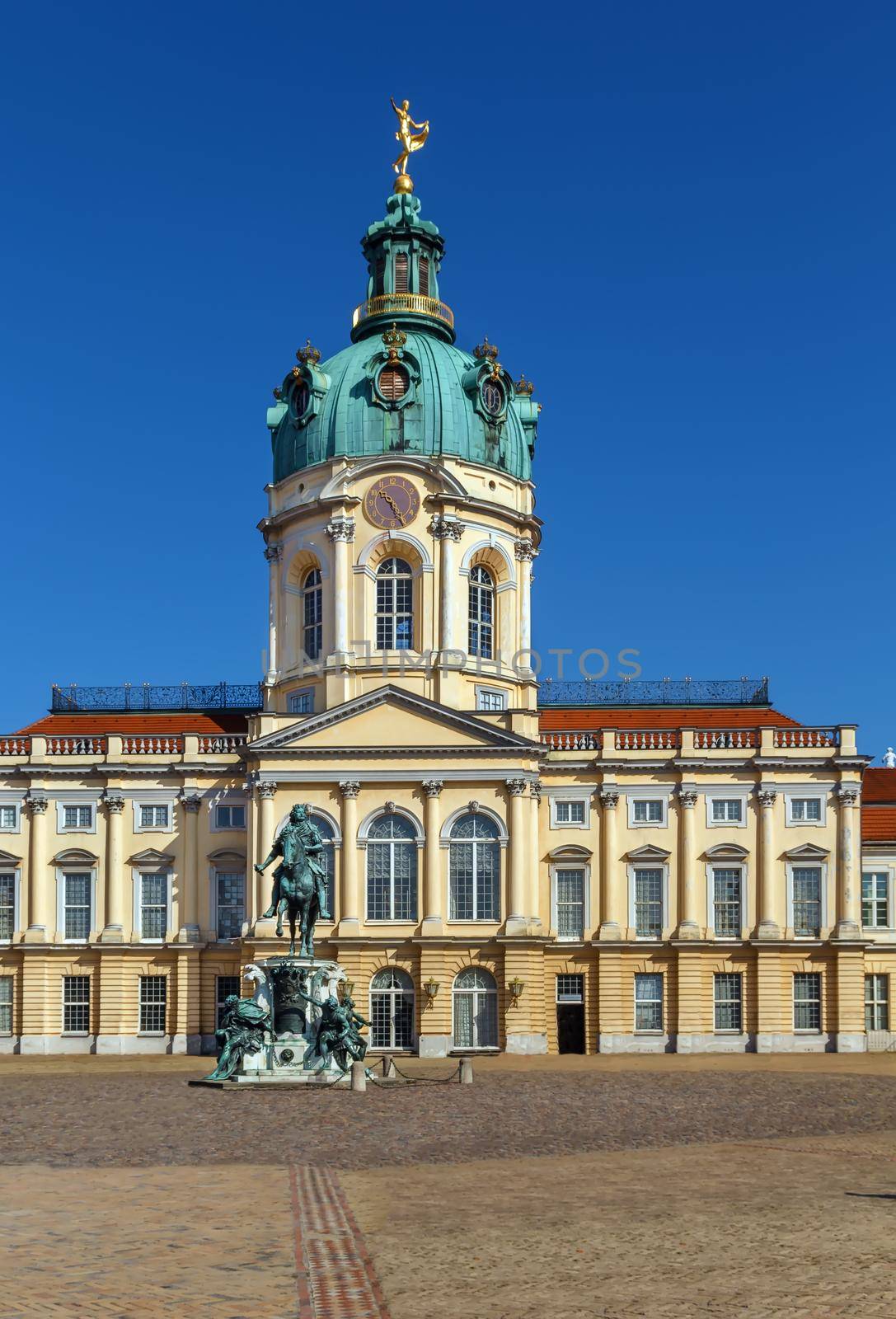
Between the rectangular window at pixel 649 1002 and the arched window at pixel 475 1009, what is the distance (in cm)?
635

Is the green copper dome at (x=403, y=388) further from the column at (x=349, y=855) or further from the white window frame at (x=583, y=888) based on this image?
the white window frame at (x=583, y=888)

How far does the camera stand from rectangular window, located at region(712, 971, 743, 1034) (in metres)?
63.6

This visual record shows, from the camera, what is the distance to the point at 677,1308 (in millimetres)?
15477

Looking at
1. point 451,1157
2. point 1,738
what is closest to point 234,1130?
point 451,1157

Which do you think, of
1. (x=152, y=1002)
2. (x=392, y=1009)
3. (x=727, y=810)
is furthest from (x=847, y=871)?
(x=152, y=1002)

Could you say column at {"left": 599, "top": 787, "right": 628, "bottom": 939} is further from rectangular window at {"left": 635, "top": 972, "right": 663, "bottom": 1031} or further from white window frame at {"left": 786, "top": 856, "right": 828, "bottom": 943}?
white window frame at {"left": 786, "top": 856, "right": 828, "bottom": 943}

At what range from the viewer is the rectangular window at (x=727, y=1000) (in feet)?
209

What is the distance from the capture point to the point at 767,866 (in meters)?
63.7

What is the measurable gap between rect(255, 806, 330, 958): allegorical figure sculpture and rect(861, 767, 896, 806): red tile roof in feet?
100

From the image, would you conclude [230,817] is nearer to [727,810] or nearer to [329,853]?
[329,853]

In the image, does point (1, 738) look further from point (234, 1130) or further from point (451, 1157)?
point (451, 1157)

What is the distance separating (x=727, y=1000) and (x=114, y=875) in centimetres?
2478

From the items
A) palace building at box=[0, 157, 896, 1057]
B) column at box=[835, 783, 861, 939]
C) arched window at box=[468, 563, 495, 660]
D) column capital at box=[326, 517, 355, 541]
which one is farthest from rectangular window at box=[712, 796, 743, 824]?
column capital at box=[326, 517, 355, 541]

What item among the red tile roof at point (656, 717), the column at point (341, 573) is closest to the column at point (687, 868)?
the red tile roof at point (656, 717)
